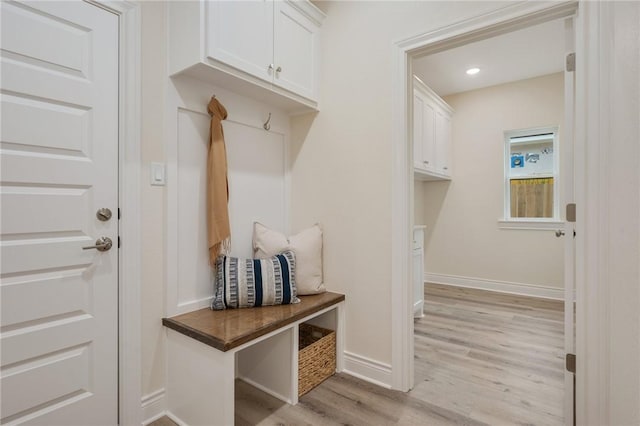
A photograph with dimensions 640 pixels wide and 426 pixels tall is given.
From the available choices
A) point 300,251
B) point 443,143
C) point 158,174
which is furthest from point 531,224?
point 158,174

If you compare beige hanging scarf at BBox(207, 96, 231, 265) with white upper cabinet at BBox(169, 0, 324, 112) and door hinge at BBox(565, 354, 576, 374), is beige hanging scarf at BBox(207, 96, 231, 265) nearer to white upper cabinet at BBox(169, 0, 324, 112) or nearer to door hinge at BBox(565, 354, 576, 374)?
white upper cabinet at BBox(169, 0, 324, 112)

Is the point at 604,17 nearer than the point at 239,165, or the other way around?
the point at 604,17

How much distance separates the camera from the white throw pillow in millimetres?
2068

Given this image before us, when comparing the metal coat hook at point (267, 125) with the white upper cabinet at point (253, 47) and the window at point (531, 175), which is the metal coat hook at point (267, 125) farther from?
the window at point (531, 175)

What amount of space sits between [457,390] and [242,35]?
239 cm

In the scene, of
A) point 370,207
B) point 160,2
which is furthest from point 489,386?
point 160,2

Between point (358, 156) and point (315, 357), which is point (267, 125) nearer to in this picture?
point (358, 156)

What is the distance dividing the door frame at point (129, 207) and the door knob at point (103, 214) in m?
0.06

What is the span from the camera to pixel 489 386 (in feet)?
6.38

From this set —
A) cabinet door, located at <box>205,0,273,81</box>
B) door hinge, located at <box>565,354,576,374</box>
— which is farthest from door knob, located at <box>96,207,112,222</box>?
door hinge, located at <box>565,354,576,374</box>

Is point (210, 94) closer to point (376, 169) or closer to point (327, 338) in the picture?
point (376, 169)

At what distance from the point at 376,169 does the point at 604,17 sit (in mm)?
1261

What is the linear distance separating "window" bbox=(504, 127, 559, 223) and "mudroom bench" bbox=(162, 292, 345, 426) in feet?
10.8

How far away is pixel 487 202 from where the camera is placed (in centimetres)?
425
